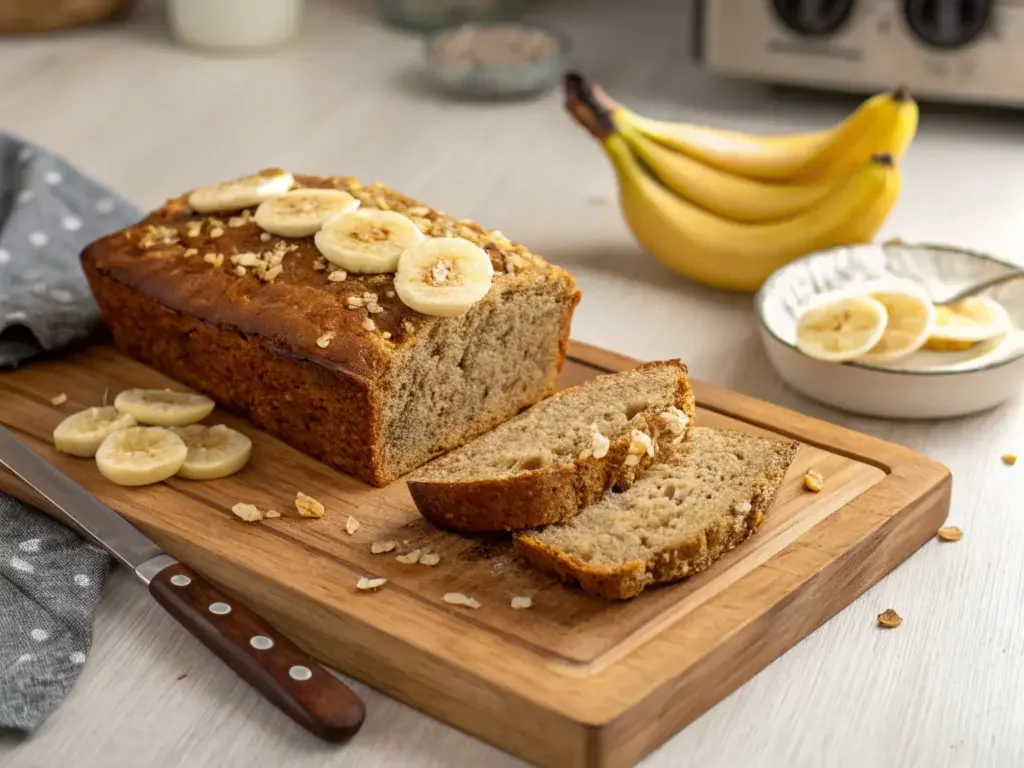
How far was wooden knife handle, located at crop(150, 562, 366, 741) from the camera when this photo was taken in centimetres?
173

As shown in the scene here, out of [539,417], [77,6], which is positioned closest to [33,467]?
[539,417]

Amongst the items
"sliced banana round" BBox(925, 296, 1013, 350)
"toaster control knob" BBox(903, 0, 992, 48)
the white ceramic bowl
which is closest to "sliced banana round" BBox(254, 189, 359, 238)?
the white ceramic bowl

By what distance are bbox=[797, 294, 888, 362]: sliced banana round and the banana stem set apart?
652 mm

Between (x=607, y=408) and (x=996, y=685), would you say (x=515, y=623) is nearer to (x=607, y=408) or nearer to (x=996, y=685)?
(x=607, y=408)

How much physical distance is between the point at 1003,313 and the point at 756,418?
59cm

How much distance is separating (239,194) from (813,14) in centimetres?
173

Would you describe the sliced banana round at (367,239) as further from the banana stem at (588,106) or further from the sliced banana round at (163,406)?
the banana stem at (588,106)

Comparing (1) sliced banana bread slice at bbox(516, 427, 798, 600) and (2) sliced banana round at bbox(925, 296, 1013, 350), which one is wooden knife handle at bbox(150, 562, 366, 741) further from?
(2) sliced banana round at bbox(925, 296, 1013, 350)

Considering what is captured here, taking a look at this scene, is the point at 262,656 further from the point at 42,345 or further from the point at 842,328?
the point at 842,328

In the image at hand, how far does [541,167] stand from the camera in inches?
141

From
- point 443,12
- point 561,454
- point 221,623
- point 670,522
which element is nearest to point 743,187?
point 561,454

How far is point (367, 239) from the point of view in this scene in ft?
7.73

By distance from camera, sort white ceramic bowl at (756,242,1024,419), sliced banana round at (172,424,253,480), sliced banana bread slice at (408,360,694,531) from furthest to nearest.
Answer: white ceramic bowl at (756,242,1024,419) → sliced banana round at (172,424,253,480) → sliced banana bread slice at (408,360,694,531)

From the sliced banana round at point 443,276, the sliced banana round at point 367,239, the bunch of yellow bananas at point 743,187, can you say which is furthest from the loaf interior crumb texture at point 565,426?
the bunch of yellow bananas at point 743,187
